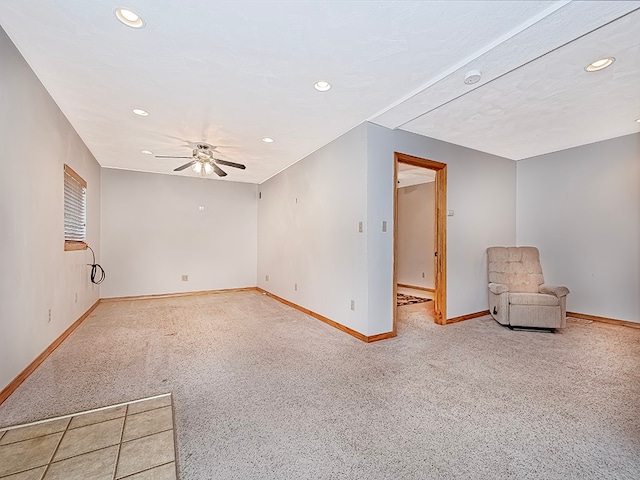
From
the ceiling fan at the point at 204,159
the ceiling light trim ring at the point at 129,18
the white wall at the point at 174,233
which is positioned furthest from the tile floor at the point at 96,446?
the white wall at the point at 174,233

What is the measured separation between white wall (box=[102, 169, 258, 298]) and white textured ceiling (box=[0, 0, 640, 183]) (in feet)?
6.63

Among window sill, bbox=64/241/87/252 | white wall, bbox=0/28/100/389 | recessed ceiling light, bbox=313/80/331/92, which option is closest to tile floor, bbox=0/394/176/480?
white wall, bbox=0/28/100/389

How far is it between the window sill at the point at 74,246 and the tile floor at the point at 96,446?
7.45 ft

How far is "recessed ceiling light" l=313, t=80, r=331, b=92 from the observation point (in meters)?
2.47

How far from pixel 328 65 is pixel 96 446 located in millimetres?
2840

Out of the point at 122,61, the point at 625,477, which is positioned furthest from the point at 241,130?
the point at 625,477

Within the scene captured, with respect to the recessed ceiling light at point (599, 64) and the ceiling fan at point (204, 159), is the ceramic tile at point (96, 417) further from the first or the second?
the recessed ceiling light at point (599, 64)

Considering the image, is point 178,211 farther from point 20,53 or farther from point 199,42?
point 199,42

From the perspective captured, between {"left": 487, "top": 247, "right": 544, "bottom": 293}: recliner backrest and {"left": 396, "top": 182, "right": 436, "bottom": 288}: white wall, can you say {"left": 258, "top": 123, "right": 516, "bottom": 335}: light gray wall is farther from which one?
{"left": 396, "top": 182, "right": 436, "bottom": 288}: white wall

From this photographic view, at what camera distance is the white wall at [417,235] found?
645 centimetres

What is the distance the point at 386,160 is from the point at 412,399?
2.43m

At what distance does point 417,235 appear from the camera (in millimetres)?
6762

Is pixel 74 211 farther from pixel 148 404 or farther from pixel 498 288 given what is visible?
pixel 498 288

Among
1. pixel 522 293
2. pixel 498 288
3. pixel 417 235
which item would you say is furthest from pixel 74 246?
pixel 417 235
